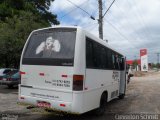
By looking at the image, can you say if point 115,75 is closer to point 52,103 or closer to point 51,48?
point 51,48

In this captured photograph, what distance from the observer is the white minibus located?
26.7 feet

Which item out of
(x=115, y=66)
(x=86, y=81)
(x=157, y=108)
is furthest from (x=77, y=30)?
(x=157, y=108)

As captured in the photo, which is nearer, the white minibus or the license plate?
the white minibus

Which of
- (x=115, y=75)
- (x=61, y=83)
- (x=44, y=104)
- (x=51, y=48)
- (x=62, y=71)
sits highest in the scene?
(x=51, y=48)

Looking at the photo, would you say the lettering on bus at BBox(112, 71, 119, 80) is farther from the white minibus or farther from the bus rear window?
the bus rear window

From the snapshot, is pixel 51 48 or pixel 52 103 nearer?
pixel 52 103

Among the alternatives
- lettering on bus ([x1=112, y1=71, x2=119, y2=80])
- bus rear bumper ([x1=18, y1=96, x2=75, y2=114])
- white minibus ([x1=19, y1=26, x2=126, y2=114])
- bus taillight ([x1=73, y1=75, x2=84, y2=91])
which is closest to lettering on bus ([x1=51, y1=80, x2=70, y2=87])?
white minibus ([x1=19, y1=26, x2=126, y2=114])

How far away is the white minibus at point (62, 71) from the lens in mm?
8133

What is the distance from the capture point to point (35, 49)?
905cm

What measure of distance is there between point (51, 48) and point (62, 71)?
36.6 inches

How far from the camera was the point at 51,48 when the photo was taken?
28.7 feet

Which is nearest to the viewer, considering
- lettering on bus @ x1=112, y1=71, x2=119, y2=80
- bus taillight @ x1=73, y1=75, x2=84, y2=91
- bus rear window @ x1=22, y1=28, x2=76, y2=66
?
bus taillight @ x1=73, y1=75, x2=84, y2=91

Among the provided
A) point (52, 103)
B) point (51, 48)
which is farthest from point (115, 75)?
point (52, 103)

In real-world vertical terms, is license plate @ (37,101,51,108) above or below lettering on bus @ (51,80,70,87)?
below
